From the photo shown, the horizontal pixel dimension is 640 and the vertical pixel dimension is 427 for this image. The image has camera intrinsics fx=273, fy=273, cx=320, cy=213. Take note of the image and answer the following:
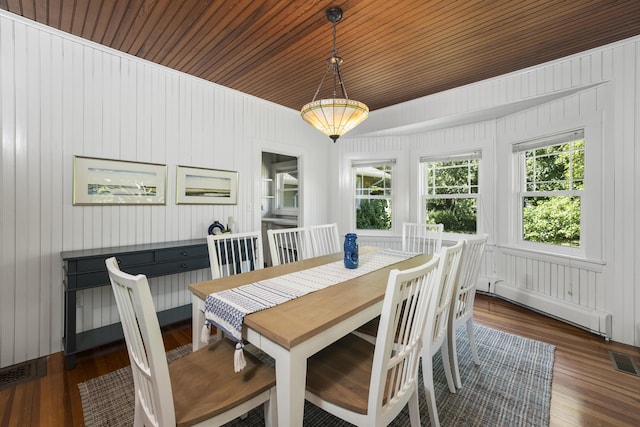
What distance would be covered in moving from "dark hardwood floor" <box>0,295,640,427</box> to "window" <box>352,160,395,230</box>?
2.26m

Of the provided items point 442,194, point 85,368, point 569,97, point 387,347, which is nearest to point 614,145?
point 569,97

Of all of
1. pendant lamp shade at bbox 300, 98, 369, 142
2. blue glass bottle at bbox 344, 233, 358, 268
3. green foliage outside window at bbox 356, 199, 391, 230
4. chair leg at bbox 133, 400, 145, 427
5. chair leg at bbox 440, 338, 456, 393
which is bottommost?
chair leg at bbox 440, 338, 456, 393

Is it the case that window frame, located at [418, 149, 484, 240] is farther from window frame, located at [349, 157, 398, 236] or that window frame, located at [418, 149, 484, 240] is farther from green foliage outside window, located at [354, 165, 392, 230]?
green foliage outside window, located at [354, 165, 392, 230]

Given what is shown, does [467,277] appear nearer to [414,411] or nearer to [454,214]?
[414,411]

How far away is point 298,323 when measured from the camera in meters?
1.13

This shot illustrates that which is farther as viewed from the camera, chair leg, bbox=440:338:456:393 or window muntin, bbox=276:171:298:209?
window muntin, bbox=276:171:298:209

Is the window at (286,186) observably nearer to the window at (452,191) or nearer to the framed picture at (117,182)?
the window at (452,191)

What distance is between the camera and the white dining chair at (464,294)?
185 cm

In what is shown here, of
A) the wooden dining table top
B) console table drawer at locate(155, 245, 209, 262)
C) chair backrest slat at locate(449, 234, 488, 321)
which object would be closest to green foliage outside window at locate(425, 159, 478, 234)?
chair backrest slat at locate(449, 234, 488, 321)

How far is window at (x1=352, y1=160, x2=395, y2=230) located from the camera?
4.54 metres

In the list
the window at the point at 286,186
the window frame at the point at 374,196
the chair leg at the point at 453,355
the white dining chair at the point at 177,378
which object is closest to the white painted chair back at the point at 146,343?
the white dining chair at the point at 177,378

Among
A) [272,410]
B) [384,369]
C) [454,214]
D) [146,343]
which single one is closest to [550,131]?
[454,214]

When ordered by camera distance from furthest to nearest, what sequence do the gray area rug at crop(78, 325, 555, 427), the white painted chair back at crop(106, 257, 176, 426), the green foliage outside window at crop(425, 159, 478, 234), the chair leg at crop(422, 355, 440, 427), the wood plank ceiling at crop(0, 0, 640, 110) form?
the green foliage outside window at crop(425, 159, 478, 234) → the wood plank ceiling at crop(0, 0, 640, 110) → the gray area rug at crop(78, 325, 555, 427) → the chair leg at crop(422, 355, 440, 427) → the white painted chair back at crop(106, 257, 176, 426)

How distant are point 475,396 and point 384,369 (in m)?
1.23
